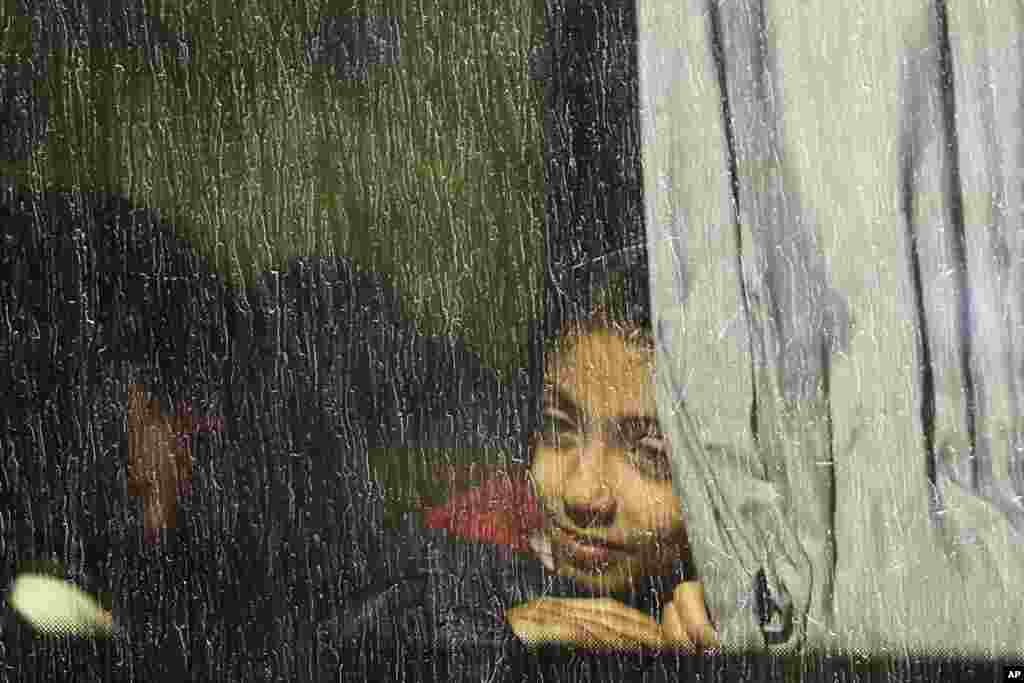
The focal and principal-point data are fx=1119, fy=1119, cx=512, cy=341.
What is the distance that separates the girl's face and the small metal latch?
0.11 metres

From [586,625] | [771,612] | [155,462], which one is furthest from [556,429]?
[155,462]

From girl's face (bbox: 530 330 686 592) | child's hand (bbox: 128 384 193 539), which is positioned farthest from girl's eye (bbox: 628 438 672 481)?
child's hand (bbox: 128 384 193 539)

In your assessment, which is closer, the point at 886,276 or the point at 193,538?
the point at 886,276

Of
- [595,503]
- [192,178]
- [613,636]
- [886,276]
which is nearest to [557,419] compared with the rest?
[595,503]

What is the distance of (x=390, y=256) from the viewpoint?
58.6 inches

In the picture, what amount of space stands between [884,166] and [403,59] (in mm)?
638

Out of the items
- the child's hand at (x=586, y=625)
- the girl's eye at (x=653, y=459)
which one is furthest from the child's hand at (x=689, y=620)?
the girl's eye at (x=653, y=459)

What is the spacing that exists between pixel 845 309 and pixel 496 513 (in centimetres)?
52

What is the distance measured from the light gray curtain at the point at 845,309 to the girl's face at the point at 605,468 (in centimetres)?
3

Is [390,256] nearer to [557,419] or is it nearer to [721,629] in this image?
[557,419]

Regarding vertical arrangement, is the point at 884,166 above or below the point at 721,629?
above

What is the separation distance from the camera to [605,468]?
146 centimetres

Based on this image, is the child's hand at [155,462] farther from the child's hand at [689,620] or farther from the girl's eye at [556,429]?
the child's hand at [689,620]

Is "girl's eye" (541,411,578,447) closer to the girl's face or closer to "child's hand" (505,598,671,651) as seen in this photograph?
the girl's face
